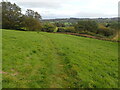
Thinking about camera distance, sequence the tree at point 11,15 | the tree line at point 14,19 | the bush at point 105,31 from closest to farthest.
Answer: the tree at point 11,15 → the tree line at point 14,19 → the bush at point 105,31

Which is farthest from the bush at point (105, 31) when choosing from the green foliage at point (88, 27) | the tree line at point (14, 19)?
the tree line at point (14, 19)

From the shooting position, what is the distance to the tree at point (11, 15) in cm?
3778

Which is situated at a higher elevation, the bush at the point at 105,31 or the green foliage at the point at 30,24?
the green foliage at the point at 30,24

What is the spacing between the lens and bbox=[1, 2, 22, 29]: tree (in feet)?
124

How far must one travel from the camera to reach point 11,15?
39375 mm

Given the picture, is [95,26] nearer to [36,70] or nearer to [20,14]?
[20,14]

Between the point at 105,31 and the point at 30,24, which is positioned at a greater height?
the point at 30,24

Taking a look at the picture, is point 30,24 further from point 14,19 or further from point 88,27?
point 88,27

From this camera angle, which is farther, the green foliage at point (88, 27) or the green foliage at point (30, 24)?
the green foliage at point (88, 27)

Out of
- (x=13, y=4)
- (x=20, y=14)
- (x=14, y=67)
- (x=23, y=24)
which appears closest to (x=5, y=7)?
(x=13, y=4)

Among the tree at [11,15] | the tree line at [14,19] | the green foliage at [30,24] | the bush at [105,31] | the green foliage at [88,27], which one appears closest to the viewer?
the tree at [11,15]

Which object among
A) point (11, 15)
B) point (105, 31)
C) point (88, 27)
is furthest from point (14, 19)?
point (105, 31)

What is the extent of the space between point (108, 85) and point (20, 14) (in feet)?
148

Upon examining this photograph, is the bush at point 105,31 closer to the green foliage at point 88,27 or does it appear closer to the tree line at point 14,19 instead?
the green foliage at point 88,27
